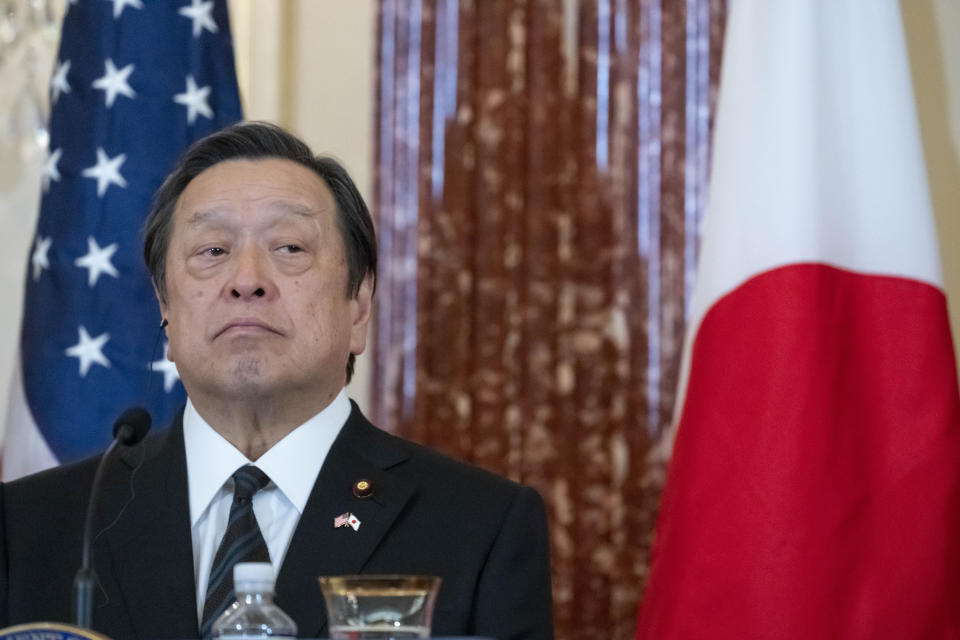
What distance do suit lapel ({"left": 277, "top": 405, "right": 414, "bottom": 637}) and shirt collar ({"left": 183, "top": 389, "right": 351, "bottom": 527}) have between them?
3cm

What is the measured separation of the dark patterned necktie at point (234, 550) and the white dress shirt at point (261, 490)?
4 cm

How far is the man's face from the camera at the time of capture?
95.5 inches

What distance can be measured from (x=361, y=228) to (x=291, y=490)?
24.0 inches

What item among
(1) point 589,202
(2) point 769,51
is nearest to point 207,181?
(2) point 769,51

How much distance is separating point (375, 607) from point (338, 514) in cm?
84

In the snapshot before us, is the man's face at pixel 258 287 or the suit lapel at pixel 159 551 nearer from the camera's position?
the suit lapel at pixel 159 551

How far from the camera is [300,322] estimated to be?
248cm

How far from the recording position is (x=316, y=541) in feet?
7.50

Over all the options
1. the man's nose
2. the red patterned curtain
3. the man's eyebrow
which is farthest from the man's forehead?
the red patterned curtain

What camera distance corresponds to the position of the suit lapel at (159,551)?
86.5 inches

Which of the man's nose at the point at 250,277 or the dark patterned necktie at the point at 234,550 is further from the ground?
the man's nose at the point at 250,277

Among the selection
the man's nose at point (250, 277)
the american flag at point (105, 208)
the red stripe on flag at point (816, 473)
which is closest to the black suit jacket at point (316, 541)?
the man's nose at point (250, 277)

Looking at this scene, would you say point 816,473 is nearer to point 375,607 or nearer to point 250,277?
point 250,277

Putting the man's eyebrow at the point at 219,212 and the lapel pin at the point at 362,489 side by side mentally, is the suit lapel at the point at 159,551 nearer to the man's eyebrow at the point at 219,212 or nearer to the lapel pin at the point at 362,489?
the lapel pin at the point at 362,489
